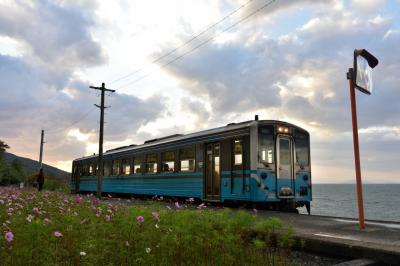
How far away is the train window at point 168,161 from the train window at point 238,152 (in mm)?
4271

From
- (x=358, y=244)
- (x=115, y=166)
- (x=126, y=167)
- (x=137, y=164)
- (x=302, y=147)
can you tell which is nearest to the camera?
(x=358, y=244)

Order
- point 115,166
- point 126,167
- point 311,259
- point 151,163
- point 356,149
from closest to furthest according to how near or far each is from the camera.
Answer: point 311,259
point 356,149
point 151,163
point 126,167
point 115,166

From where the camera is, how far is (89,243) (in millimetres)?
4641

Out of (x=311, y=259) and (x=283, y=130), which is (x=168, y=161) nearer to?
(x=283, y=130)

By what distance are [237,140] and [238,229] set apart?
8.54 metres

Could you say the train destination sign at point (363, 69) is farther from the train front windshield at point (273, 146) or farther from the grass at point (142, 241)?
the train front windshield at point (273, 146)

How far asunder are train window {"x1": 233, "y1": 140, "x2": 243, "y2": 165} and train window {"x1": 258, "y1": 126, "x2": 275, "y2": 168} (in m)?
0.67

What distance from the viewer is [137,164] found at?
2133 cm

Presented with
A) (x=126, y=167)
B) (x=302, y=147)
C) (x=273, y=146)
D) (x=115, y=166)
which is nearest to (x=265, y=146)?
(x=273, y=146)

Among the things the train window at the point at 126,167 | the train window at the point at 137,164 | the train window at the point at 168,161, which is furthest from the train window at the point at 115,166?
the train window at the point at 168,161

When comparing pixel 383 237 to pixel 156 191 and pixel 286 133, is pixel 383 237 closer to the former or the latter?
pixel 286 133

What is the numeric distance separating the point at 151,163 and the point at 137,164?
186 cm

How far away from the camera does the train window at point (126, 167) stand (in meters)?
22.4

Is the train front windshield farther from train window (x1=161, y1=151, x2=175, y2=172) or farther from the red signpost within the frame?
the red signpost
